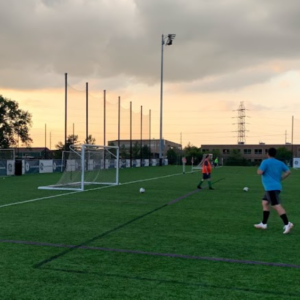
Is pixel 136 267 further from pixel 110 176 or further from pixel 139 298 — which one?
pixel 110 176

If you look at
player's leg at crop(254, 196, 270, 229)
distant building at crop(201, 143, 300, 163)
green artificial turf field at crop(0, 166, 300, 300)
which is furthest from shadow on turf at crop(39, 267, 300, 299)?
distant building at crop(201, 143, 300, 163)

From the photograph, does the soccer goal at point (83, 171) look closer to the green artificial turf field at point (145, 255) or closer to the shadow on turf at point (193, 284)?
the green artificial turf field at point (145, 255)

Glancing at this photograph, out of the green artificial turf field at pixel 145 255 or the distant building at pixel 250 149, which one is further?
the distant building at pixel 250 149

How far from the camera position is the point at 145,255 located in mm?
5879

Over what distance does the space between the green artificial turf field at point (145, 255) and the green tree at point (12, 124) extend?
5327 cm

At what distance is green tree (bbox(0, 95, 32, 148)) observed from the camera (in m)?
60.2

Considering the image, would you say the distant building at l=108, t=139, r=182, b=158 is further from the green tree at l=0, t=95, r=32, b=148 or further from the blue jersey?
the blue jersey

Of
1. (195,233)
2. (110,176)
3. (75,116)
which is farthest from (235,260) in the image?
(75,116)

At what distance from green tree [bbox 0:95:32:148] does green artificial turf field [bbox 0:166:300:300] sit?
175ft

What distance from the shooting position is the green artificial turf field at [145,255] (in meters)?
4.40

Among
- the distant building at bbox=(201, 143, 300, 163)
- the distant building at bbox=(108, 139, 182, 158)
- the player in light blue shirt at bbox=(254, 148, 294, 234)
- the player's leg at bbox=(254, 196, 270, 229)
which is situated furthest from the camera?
the distant building at bbox=(201, 143, 300, 163)

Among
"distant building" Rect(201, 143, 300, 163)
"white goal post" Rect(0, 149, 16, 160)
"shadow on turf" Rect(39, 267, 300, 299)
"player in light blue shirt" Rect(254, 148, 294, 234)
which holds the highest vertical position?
"distant building" Rect(201, 143, 300, 163)

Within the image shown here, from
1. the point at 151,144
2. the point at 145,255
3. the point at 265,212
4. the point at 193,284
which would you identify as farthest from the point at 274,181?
the point at 151,144

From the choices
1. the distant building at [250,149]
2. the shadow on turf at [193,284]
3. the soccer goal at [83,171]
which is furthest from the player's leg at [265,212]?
the distant building at [250,149]
